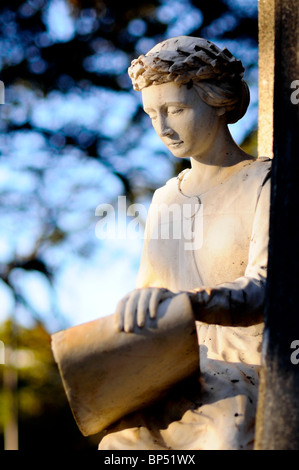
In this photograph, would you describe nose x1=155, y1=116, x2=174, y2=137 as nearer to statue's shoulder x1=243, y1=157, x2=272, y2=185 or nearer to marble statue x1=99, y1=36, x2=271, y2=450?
marble statue x1=99, y1=36, x2=271, y2=450

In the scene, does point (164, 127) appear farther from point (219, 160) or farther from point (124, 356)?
point (124, 356)

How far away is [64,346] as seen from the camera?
2.75 m

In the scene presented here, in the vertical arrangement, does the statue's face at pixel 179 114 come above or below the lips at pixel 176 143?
above

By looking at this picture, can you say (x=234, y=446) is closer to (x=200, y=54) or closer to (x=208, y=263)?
(x=208, y=263)

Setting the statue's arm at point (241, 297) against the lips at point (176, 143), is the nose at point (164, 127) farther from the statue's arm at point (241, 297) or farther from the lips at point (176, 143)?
the statue's arm at point (241, 297)

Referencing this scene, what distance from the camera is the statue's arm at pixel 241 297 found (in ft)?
9.31

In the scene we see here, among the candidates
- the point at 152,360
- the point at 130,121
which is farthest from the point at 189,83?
the point at 130,121

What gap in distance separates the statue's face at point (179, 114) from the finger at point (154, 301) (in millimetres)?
810

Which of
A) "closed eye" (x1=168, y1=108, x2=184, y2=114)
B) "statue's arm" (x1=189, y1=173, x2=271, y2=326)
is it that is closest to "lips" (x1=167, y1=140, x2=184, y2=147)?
"closed eye" (x1=168, y1=108, x2=184, y2=114)

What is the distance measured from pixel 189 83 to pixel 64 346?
115 centimetres

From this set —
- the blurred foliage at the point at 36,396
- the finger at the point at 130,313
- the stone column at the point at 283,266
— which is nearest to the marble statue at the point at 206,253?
the finger at the point at 130,313

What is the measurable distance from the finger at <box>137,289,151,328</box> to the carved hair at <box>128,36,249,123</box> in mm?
919

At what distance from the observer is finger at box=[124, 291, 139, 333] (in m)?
2.72

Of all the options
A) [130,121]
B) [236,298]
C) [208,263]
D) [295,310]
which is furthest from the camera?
[130,121]
